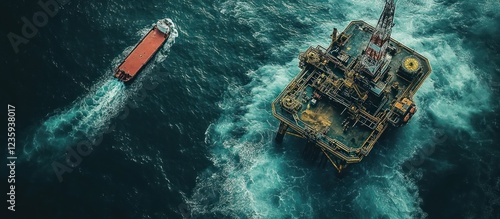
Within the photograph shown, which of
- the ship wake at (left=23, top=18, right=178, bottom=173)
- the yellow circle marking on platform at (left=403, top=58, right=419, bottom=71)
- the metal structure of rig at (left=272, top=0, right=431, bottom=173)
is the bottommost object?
the ship wake at (left=23, top=18, right=178, bottom=173)

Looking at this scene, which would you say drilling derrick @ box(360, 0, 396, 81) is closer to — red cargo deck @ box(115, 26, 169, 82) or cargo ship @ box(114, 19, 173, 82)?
cargo ship @ box(114, 19, 173, 82)

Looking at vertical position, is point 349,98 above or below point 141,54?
above

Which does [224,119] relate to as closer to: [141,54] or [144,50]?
[141,54]

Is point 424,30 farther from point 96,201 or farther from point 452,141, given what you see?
point 96,201

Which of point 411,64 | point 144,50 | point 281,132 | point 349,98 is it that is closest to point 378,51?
point 411,64

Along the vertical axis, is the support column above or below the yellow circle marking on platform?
below

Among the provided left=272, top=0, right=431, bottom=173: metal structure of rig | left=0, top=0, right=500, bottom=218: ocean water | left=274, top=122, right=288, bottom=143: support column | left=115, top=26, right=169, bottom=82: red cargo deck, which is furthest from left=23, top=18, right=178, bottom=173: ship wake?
left=272, top=0, right=431, bottom=173: metal structure of rig
